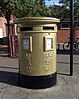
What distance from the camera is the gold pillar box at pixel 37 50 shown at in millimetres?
5906

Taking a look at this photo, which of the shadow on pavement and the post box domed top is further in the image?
the shadow on pavement

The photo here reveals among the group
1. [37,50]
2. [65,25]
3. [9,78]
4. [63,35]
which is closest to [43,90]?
[37,50]

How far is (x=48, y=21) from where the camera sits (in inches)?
233

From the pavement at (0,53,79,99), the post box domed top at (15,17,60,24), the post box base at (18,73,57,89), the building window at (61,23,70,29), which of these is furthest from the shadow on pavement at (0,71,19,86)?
the building window at (61,23,70,29)

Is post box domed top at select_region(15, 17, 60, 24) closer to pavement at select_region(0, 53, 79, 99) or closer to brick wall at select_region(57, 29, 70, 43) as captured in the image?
pavement at select_region(0, 53, 79, 99)

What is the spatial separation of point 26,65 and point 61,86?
1042 mm

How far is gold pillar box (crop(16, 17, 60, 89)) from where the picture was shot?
19.4 ft

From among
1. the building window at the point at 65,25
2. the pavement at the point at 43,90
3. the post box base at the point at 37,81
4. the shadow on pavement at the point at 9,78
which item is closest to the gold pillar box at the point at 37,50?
the post box base at the point at 37,81

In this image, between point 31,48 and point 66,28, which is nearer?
point 31,48

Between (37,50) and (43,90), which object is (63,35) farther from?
(43,90)

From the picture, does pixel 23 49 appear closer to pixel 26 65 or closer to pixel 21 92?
pixel 26 65

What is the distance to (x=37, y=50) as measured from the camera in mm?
5949

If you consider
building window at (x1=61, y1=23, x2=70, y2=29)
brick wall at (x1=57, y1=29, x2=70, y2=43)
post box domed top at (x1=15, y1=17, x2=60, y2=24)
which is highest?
post box domed top at (x1=15, y1=17, x2=60, y2=24)

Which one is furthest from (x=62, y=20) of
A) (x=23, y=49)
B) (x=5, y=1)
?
(x=23, y=49)
